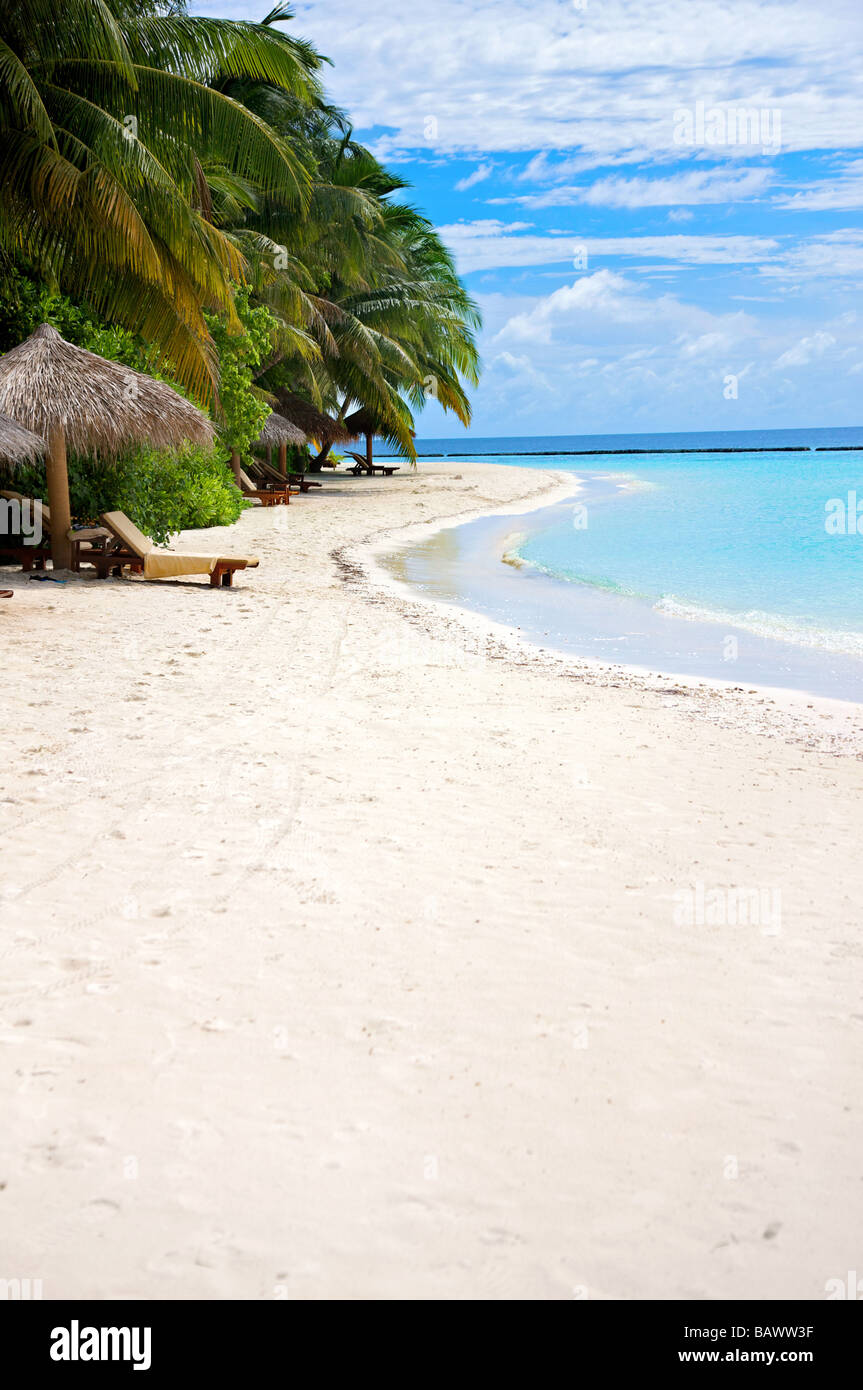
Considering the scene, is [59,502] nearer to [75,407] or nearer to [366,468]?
[75,407]

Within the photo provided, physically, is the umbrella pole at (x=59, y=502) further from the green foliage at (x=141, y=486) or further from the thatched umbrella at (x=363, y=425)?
the thatched umbrella at (x=363, y=425)

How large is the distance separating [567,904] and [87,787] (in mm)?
2309

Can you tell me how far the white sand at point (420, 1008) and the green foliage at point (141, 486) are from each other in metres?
8.57

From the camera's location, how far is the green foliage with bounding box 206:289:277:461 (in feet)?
61.8

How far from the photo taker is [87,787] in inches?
193

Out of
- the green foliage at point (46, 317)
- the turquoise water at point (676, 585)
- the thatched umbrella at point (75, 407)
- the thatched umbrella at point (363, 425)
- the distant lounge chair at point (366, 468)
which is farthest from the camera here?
the distant lounge chair at point (366, 468)

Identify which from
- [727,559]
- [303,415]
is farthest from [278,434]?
[727,559]

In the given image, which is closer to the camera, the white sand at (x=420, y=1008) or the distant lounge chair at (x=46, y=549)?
the white sand at (x=420, y=1008)

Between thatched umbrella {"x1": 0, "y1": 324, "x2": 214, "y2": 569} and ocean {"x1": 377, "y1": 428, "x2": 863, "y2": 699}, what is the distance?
11.7 ft

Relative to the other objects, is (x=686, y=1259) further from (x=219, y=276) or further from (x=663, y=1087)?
(x=219, y=276)

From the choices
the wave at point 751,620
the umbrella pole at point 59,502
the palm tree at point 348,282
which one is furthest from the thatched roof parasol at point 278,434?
the umbrella pole at point 59,502

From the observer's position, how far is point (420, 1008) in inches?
124

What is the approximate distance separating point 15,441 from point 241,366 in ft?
32.1

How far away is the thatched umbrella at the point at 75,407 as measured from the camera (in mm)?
10930
